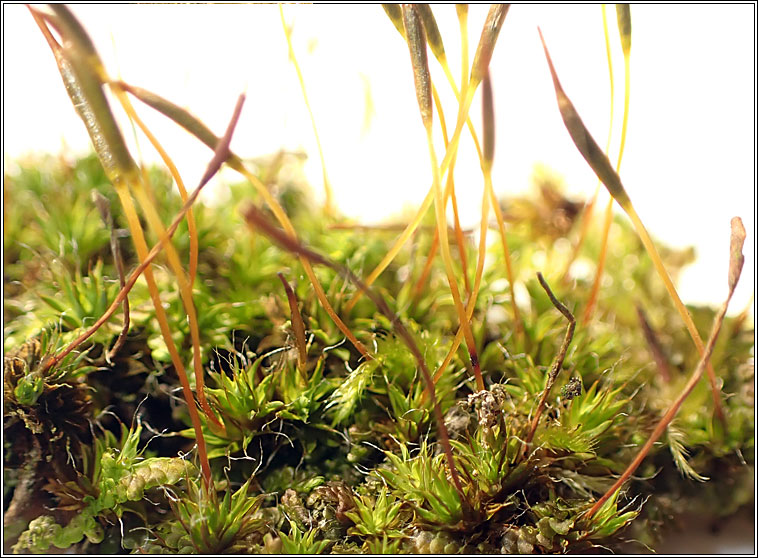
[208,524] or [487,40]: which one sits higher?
[487,40]

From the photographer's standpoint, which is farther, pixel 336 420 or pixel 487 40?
pixel 336 420

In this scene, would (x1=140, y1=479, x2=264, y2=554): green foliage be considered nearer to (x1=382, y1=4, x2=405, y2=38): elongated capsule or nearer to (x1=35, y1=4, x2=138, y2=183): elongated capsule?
(x1=35, y1=4, x2=138, y2=183): elongated capsule

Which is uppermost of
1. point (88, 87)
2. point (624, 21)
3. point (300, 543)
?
point (624, 21)

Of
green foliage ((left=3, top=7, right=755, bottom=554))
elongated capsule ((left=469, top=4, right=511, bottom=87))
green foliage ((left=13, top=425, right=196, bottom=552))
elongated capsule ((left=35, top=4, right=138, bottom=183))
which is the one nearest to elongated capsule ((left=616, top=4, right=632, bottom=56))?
green foliage ((left=3, top=7, right=755, bottom=554))

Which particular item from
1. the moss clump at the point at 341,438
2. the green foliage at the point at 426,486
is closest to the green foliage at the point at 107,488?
the moss clump at the point at 341,438

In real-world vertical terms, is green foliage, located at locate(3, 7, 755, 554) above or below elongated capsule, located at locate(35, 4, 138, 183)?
below

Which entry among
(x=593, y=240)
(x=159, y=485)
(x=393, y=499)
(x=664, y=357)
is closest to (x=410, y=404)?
(x=393, y=499)

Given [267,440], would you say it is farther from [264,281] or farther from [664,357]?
[664,357]

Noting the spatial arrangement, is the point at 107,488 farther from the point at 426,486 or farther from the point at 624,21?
the point at 624,21

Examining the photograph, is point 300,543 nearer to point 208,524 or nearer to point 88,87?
point 208,524

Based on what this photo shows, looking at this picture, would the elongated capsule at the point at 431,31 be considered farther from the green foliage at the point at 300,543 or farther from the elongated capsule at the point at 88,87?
the green foliage at the point at 300,543

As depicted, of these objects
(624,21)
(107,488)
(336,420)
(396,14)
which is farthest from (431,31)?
(107,488)
